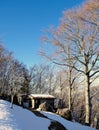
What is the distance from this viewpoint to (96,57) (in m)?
26.4

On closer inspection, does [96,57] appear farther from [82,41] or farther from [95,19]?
[95,19]

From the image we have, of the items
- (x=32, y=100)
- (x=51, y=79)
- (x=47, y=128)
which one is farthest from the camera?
(x=51, y=79)

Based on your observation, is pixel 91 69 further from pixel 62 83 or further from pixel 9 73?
pixel 9 73

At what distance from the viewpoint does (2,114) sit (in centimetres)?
1683

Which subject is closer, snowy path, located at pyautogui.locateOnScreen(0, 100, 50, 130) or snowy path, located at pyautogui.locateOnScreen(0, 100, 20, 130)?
snowy path, located at pyautogui.locateOnScreen(0, 100, 20, 130)

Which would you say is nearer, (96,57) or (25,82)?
(96,57)

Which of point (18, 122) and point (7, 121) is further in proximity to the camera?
point (18, 122)

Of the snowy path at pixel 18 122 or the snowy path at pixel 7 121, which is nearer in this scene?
the snowy path at pixel 7 121

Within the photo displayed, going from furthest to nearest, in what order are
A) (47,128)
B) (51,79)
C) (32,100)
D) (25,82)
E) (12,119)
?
(51,79) < (25,82) < (32,100) < (47,128) < (12,119)

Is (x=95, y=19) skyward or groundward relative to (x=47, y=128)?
skyward

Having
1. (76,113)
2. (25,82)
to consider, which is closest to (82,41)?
(76,113)

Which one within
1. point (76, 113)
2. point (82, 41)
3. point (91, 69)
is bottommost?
point (76, 113)

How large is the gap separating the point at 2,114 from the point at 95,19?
1187 centimetres

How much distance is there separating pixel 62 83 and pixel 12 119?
33379 millimetres
